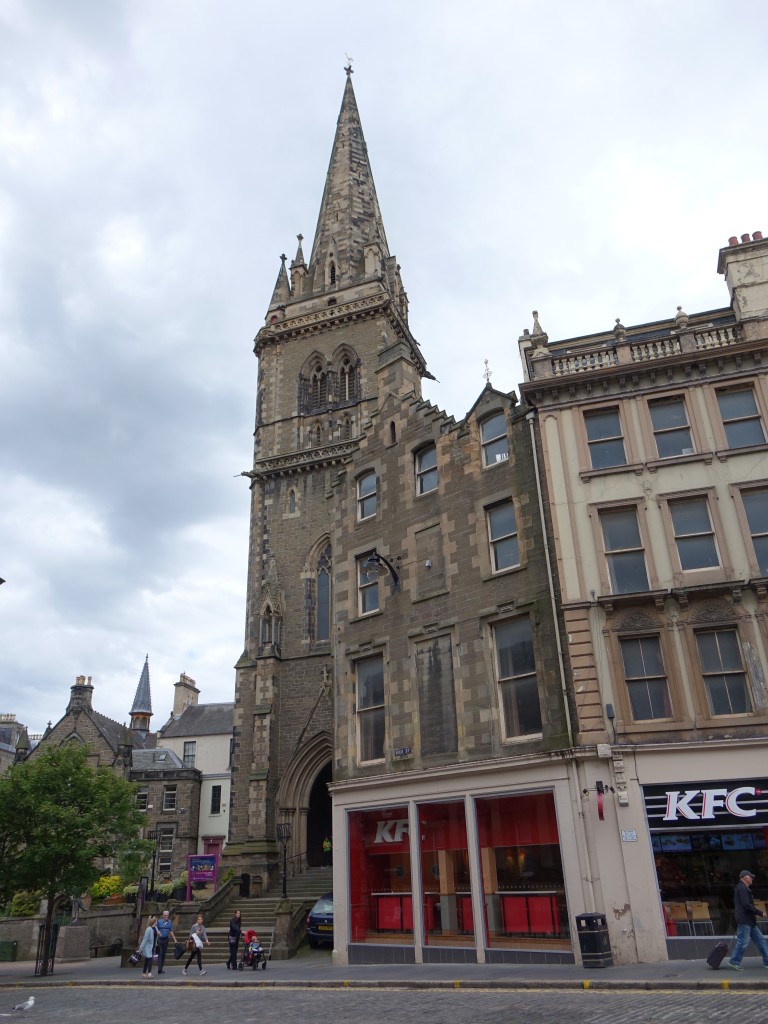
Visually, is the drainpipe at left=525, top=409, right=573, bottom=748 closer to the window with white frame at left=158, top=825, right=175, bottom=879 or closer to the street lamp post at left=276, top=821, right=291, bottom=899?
the street lamp post at left=276, top=821, right=291, bottom=899

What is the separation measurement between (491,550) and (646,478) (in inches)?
158

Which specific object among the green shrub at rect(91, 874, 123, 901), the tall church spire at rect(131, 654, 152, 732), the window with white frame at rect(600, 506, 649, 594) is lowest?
the green shrub at rect(91, 874, 123, 901)

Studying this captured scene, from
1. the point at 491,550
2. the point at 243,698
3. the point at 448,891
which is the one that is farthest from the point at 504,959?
the point at 243,698

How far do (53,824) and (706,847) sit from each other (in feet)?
60.0

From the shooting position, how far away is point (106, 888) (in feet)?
132

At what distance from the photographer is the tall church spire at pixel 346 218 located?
152ft

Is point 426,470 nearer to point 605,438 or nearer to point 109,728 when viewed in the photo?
point 605,438

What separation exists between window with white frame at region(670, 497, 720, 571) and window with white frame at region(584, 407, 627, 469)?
167 cm

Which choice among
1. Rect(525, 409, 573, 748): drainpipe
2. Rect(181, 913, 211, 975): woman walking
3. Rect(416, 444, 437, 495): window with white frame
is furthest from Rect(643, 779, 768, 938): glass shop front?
Rect(181, 913, 211, 975): woman walking

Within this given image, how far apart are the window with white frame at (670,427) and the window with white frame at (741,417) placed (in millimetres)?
819

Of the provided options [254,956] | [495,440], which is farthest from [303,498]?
[254,956]

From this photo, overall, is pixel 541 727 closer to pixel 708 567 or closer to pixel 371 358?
pixel 708 567

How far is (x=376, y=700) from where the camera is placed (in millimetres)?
21156

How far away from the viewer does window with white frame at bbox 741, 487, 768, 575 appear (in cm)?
1656
